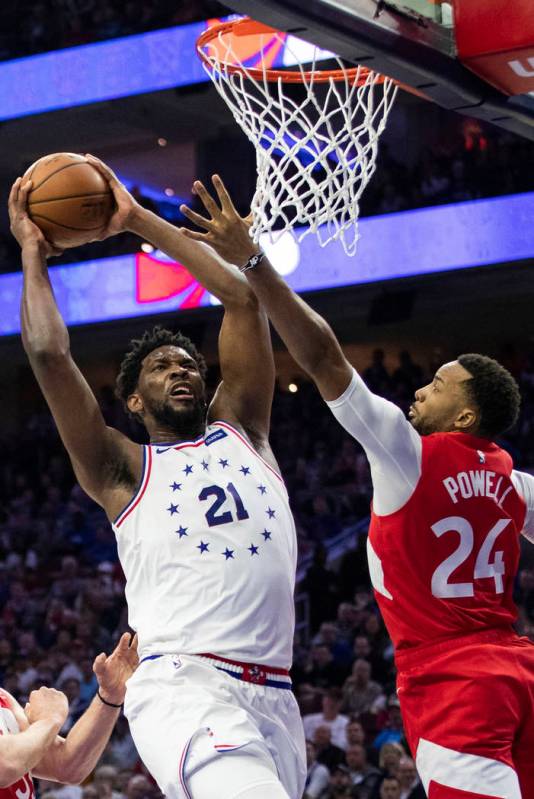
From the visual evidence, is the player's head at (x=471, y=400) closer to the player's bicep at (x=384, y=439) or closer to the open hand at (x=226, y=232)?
the player's bicep at (x=384, y=439)

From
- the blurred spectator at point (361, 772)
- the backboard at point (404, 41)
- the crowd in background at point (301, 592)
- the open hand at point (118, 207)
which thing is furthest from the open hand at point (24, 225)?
the blurred spectator at point (361, 772)

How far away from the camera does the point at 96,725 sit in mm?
4023

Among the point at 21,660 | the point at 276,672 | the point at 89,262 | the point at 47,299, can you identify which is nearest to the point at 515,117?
the point at 47,299

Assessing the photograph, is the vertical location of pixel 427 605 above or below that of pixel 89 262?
below

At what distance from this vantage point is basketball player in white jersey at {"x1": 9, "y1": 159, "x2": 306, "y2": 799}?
321 cm

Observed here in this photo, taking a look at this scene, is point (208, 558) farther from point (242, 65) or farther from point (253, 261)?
point (242, 65)

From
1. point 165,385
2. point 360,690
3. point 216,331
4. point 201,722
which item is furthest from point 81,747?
point 216,331

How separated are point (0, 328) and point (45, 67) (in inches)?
135

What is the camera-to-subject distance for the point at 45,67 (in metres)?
15.4

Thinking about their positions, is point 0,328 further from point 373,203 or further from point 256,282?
point 256,282

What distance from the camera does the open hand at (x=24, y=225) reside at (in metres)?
3.75

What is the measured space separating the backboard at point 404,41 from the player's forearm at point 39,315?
3.29ft

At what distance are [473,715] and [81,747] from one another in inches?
58.2

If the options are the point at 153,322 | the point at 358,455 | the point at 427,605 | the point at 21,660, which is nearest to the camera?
the point at 427,605
